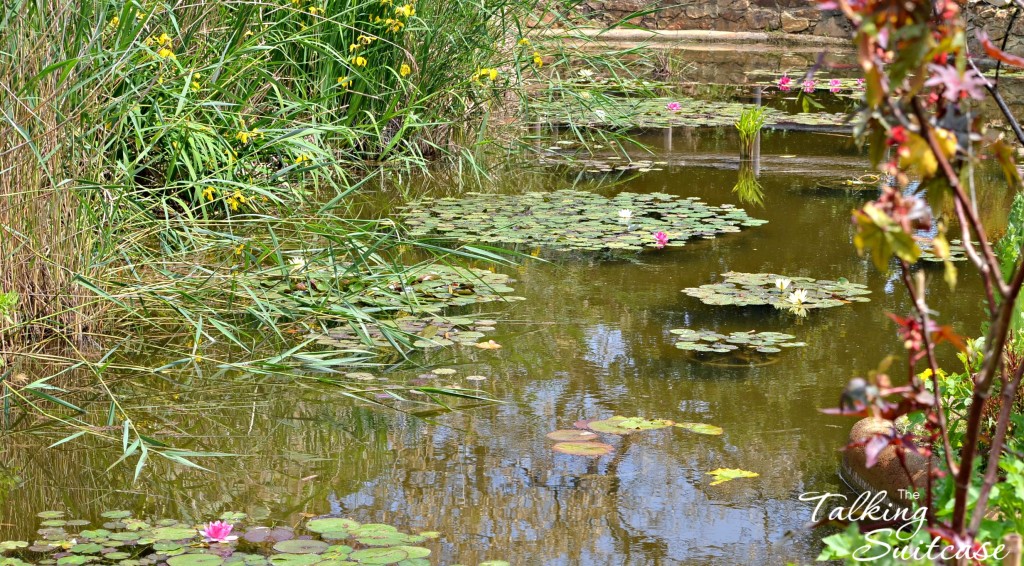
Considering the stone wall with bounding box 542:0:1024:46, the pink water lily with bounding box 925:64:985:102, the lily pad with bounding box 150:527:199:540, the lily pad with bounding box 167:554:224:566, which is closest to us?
the pink water lily with bounding box 925:64:985:102

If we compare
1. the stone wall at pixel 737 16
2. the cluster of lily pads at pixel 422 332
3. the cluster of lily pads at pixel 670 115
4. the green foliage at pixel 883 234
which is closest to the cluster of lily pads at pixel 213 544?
the cluster of lily pads at pixel 422 332

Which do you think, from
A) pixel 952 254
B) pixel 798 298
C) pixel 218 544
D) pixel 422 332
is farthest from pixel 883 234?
pixel 952 254

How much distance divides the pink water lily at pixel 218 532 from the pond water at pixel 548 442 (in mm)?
181

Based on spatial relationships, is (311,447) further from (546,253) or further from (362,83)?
(362,83)

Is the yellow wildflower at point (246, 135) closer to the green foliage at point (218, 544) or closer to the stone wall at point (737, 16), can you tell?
the green foliage at point (218, 544)

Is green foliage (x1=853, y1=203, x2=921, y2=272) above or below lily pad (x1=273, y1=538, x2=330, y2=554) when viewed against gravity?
above

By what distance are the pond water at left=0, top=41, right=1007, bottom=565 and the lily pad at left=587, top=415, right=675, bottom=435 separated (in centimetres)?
4

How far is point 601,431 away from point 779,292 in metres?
1.46

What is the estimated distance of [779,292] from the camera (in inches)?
171

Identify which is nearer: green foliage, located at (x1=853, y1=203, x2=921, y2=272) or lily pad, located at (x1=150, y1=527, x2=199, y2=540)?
green foliage, located at (x1=853, y1=203, x2=921, y2=272)

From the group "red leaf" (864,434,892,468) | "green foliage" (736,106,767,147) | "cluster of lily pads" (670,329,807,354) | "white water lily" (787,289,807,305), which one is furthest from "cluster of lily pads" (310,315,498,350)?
"green foliage" (736,106,767,147)

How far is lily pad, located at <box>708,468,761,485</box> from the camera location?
286 cm

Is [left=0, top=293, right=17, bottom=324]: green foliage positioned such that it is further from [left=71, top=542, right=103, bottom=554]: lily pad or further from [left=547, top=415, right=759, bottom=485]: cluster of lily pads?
[left=547, top=415, right=759, bottom=485]: cluster of lily pads

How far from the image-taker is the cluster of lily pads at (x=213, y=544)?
2385 millimetres
